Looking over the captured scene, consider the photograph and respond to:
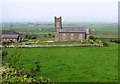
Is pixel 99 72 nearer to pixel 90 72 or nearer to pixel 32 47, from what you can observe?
pixel 90 72

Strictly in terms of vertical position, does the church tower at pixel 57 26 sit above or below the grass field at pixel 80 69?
above

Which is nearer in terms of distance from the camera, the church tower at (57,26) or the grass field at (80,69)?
the grass field at (80,69)

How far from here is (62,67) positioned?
2077 centimetres

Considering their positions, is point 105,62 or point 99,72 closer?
point 99,72

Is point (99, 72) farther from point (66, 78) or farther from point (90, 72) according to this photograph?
point (66, 78)

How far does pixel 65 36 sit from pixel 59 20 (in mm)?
2957

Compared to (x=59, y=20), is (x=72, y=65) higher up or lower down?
lower down

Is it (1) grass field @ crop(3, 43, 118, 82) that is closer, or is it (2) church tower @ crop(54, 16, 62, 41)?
(1) grass field @ crop(3, 43, 118, 82)

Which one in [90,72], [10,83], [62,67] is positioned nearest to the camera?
[10,83]

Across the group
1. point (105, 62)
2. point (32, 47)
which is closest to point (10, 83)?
point (105, 62)

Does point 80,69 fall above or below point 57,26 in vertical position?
below

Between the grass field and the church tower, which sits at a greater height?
the church tower

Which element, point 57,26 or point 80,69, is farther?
point 57,26

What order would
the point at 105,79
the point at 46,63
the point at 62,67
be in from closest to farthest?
the point at 105,79, the point at 62,67, the point at 46,63
